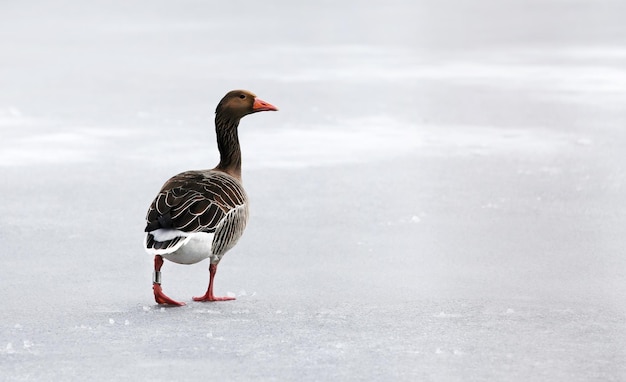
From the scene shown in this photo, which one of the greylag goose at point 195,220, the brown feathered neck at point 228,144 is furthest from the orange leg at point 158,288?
the brown feathered neck at point 228,144

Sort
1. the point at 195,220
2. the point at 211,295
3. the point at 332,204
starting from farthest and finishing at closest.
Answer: the point at 332,204 → the point at 211,295 → the point at 195,220

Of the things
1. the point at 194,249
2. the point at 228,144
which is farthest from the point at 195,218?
the point at 228,144

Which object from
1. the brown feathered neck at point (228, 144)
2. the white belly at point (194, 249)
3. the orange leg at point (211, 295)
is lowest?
the orange leg at point (211, 295)

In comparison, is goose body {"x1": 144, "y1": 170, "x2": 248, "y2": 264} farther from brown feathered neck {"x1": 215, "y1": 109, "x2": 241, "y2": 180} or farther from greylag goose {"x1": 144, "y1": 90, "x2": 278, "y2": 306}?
brown feathered neck {"x1": 215, "y1": 109, "x2": 241, "y2": 180}

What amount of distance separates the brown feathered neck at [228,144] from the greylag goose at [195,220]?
0.19 meters

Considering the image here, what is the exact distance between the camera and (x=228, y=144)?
22.0ft

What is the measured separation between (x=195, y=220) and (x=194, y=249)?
0.14 meters

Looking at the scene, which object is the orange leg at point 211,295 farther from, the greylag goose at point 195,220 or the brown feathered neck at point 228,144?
the brown feathered neck at point 228,144

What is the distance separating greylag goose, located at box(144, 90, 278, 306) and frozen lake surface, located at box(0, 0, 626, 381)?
23 cm

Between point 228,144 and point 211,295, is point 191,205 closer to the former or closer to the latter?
point 211,295

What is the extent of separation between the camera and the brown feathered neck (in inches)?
264

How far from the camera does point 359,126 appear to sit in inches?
449

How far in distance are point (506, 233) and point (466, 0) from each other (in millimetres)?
16605

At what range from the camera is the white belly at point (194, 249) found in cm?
584
